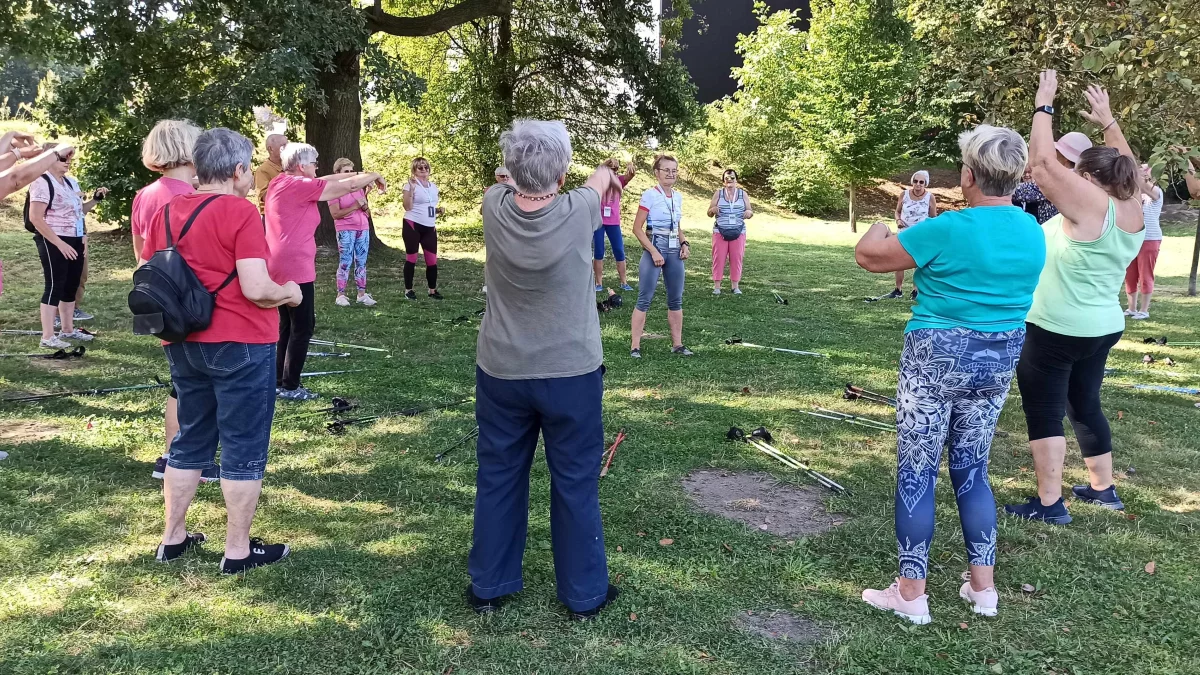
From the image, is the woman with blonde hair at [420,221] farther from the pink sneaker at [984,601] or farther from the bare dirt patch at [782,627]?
the pink sneaker at [984,601]

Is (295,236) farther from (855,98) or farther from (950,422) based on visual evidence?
(855,98)

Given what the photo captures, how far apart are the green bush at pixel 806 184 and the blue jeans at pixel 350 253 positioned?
18593mm

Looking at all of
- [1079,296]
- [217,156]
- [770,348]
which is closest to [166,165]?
[217,156]

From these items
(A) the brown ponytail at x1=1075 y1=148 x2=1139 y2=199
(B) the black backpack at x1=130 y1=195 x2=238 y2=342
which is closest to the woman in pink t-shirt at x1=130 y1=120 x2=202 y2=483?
(B) the black backpack at x1=130 y1=195 x2=238 y2=342

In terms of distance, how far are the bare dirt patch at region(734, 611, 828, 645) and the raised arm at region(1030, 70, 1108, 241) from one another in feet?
6.98

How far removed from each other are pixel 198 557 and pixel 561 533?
1.72 m

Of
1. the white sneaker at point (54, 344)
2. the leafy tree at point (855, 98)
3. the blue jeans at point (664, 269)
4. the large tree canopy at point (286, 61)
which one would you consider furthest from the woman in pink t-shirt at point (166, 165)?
the leafy tree at point (855, 98)

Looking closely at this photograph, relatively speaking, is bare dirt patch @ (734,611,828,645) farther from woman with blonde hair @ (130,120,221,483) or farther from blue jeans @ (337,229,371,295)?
blue jeans @ (337,229,371,295)

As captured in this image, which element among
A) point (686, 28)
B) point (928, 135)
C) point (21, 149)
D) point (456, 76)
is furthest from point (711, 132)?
point (21, 149)

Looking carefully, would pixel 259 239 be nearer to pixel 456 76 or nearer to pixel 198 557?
pixel 198 557

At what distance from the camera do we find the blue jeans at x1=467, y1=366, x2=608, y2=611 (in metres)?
3.03

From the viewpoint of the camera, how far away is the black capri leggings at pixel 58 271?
22.9 feet

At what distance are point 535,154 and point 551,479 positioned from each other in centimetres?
124

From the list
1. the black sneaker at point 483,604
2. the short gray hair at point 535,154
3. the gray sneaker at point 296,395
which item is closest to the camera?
the short gray hair at point 535,154
